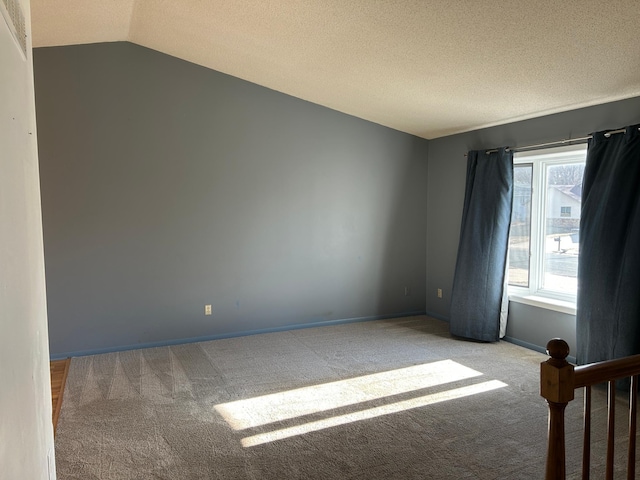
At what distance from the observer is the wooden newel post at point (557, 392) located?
145 cm

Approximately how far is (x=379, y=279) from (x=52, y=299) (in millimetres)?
3416

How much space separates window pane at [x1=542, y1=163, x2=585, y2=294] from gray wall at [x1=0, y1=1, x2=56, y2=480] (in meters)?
4.09

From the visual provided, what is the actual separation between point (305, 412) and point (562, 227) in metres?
2.92

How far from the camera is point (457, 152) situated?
5.29 meters

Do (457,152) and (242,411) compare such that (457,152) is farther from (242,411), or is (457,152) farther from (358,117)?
(242,411)

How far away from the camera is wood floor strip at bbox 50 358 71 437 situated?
3.14 m

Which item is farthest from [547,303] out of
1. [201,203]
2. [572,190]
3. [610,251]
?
[201,203]

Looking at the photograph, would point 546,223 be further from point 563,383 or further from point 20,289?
point 20,289

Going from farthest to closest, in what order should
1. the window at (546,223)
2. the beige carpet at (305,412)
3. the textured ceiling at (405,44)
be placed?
the window at (546,223)
the textured ceiling at (405,44)
the beige carpet at (305,412)

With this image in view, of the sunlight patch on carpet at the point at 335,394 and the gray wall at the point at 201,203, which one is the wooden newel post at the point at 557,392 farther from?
the gray wall at the point at 201,203

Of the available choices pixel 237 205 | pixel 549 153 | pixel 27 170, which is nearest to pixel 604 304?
pixel 549 153

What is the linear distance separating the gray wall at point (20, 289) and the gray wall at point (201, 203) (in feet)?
8.03

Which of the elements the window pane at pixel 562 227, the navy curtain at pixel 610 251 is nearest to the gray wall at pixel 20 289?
the navy curtain at pixel 610 251

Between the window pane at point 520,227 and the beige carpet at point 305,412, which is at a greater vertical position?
the window pane at point 520,227
